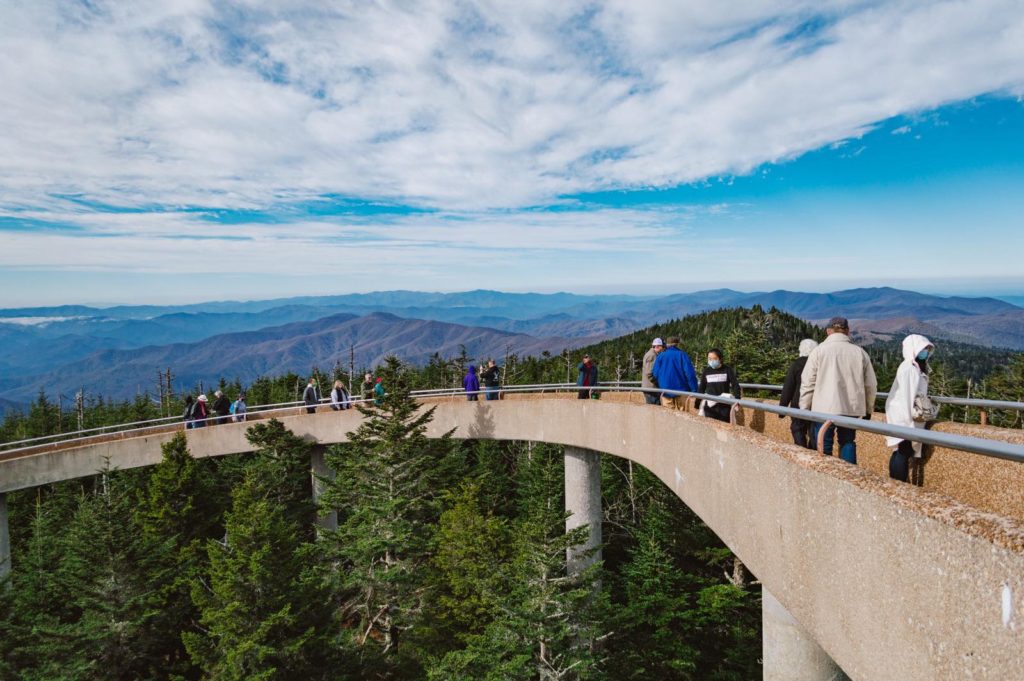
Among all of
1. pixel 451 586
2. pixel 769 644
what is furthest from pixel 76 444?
pixel 769 644

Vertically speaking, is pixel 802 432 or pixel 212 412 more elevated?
pixel 802 432

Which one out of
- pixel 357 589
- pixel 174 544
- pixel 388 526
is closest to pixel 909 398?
pixel 388 526

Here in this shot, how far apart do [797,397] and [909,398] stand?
153 centimetres

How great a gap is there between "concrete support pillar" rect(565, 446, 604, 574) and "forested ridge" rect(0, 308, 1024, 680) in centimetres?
57

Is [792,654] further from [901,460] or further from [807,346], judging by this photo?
[807,346]

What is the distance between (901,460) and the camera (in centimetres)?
457

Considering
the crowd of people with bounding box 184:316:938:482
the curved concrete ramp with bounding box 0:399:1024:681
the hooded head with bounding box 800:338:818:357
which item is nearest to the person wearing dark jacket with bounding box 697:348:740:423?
the crowd of people with bounding box 184:316:938:482

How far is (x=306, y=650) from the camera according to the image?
574 inches

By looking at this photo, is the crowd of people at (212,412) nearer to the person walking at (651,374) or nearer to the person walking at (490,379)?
the person walking at (490,379)

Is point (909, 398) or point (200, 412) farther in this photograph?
point (200, 412)

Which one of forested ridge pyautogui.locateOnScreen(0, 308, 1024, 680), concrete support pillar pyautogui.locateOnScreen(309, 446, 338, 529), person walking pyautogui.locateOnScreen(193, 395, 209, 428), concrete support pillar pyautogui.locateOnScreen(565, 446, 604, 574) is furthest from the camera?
concrete support pillar pyautogui.locateOnScreen(309, 446, 338, 529)

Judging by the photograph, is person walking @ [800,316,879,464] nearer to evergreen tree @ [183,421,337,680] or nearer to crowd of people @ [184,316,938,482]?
crowd of people @ [184,316,938,482]

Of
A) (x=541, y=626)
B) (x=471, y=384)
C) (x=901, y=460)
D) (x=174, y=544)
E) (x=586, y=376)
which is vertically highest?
(x=901, y=460)

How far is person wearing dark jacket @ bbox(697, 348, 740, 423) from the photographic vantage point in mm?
8055
